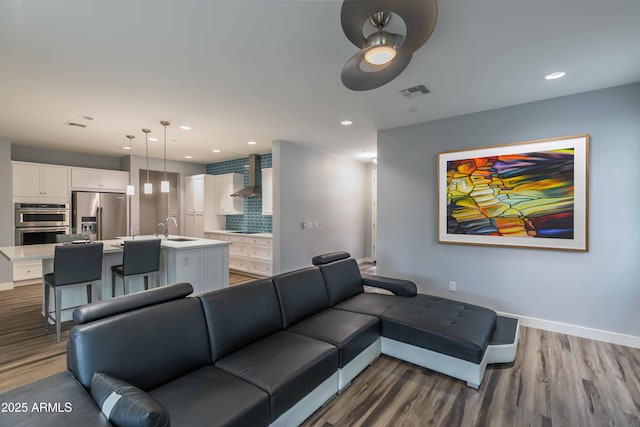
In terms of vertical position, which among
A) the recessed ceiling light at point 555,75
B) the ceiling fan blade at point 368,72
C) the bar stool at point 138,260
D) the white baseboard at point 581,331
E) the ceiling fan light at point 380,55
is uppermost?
the recessed ceiling light at point 555,75

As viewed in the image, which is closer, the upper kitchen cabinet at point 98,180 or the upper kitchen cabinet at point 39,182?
the upper kitchen cabinet at point 39,182

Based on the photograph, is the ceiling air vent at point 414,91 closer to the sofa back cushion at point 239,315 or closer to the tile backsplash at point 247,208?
the sofa back cushion at point 239,315

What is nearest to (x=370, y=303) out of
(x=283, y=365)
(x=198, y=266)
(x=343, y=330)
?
(x=343, y=330)

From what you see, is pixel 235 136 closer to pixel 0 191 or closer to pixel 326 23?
pixel 326 23

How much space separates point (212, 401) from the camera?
1.46 m

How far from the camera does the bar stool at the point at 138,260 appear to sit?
3678 millimetres

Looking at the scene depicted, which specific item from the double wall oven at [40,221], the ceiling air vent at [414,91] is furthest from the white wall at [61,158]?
the ceiling air vent at [414,91]

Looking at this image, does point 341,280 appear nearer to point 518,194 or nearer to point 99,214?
point 518,194

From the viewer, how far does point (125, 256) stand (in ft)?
12.0

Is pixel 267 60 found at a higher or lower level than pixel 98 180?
higher

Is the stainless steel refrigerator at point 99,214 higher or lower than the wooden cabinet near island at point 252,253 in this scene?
higher

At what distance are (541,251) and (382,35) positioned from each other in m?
3.24

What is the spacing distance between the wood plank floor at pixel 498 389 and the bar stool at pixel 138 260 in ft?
A: 3.25

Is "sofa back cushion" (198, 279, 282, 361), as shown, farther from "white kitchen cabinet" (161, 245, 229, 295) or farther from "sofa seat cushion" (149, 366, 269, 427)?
"white kitchen cabinet" (161, 245, 229, 295)
